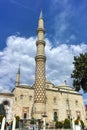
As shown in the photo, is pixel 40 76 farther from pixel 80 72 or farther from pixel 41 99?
pixel 80 72

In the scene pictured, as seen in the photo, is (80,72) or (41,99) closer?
(80,72)

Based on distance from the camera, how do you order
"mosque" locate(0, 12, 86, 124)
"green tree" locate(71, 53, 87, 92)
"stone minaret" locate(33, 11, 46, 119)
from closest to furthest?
1. "green tree" locate(71, 53, 87, 92)
2. "stone minaret" locate(33, 11, 46, 119)
3. "mosque" locate(0, 12, 86, 124)

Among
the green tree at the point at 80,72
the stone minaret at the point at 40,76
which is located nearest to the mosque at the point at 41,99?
the stone minaret at the point at 40,76

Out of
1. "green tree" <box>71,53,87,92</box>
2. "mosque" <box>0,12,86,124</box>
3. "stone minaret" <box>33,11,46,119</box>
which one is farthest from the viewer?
"mosque" <box>0,12,86,124</box>

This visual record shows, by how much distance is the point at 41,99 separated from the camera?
26.8m

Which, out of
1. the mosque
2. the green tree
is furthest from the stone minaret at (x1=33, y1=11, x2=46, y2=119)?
the green tree

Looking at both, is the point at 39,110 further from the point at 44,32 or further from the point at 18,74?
the point at 44,32

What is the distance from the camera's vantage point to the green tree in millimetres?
19209

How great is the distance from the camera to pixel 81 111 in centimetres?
3772

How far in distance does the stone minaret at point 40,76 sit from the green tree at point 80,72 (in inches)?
329

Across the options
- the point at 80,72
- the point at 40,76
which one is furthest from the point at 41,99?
the point at 80,72

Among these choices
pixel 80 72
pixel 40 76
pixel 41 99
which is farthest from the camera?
pixel 40 76

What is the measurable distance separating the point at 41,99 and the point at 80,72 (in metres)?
9.81

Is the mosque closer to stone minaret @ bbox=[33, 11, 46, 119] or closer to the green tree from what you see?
stone minaret @ bbox=[33, 11, 46, 119]
